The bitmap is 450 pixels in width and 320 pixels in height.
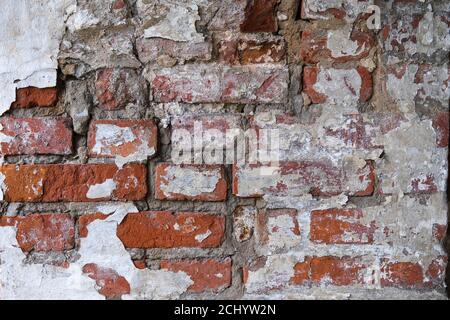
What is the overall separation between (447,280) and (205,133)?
570mm

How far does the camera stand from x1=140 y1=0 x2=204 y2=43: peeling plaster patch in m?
0.85

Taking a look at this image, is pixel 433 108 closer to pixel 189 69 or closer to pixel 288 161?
pixel 288 161

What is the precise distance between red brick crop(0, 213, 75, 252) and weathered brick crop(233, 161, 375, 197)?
348mm

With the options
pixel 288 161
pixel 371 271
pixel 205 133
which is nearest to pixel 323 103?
pixel 288 161

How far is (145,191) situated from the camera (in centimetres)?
86

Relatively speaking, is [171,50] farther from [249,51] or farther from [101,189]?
[101,189]

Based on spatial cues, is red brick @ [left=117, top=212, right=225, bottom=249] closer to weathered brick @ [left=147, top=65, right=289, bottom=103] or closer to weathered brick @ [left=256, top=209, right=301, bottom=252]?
weathered brick @ [left=256, top=209, right=301, bottom=252]

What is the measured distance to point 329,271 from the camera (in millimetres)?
862

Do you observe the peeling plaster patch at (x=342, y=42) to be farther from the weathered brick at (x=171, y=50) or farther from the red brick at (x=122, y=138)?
the red brick at (x=122, y=138)

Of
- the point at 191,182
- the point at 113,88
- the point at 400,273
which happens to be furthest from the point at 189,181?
the point at 400,273

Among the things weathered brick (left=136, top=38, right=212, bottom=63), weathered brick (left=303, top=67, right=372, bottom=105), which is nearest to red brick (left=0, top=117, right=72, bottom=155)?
weathered brick (left=136, top=38, right=212, bottom=63)

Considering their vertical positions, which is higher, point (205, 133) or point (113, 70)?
point (113, 70)

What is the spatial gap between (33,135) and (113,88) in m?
0.18

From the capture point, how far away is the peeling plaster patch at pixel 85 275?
34.1 inches
